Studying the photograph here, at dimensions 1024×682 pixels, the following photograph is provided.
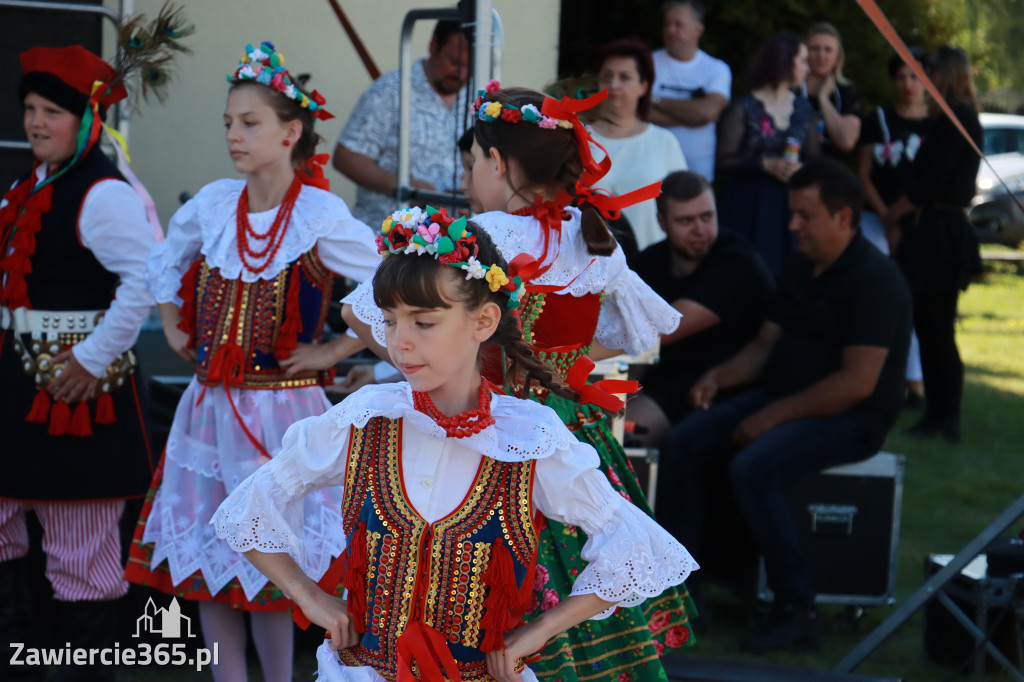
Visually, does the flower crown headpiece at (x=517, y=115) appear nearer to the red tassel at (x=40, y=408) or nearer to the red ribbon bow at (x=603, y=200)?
the red ribbon bow at (x=603, y=200)

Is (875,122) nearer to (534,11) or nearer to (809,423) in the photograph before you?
(534,11)

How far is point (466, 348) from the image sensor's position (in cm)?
207

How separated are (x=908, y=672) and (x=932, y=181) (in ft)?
11.3

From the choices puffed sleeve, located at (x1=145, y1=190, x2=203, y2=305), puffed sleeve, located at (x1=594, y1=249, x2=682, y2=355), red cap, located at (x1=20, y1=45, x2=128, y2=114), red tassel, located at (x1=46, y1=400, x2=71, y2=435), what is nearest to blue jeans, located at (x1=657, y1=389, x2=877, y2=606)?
puffed sleeve, located at (x1=594, y1=249, x2=682, y2=355)

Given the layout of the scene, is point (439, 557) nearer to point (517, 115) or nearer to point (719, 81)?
point (517, 115)

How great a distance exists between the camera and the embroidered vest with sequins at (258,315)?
3098mm

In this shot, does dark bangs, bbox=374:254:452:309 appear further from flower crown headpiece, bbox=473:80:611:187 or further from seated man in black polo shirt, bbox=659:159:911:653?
seated man in black polo shirt, bbox=659:159:911:653

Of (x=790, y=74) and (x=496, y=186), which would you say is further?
(x=790, y=74)

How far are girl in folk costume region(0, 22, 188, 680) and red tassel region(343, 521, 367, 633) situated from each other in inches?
61.1

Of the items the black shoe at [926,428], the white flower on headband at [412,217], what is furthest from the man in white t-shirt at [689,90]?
the white flower on headband at [412,217]

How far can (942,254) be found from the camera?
21.4 feet

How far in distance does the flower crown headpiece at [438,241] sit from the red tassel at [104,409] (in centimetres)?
170

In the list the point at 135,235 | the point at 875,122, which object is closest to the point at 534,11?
the point at 875,122

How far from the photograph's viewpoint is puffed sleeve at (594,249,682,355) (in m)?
3.05
